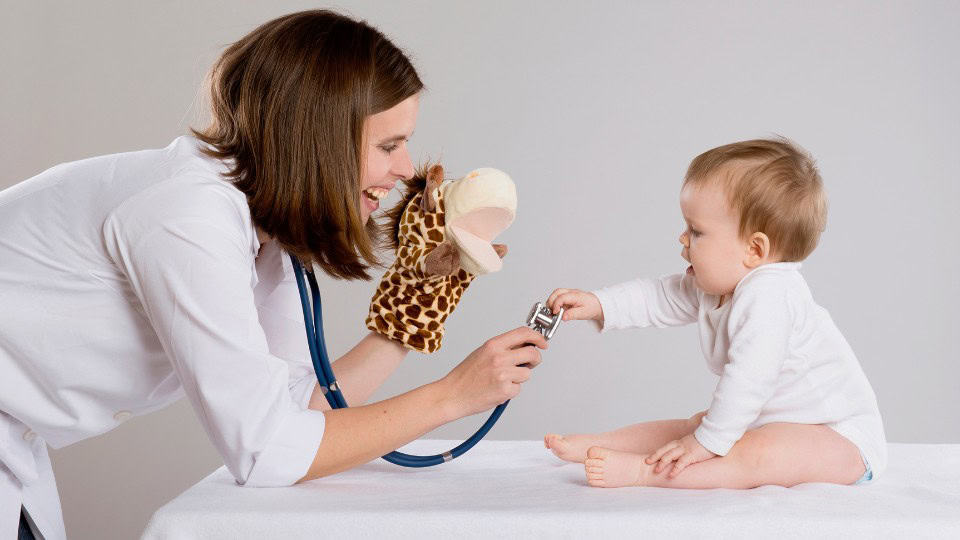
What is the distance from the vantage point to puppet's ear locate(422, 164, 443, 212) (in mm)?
1851

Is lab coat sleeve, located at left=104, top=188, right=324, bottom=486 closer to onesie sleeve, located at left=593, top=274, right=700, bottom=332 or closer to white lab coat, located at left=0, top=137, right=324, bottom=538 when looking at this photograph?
white lab coat, located at left=0, top=137, right=324, bottom=538

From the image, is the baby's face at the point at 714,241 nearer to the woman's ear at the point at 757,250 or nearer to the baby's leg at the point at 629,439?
the woman's ear at the point at 757,250

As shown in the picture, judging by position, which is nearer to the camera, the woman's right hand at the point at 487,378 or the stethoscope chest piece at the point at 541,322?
the woman's right hand at the point at 487,378

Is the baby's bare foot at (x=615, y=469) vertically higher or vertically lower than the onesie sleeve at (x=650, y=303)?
lower

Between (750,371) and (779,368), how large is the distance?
0.06 m

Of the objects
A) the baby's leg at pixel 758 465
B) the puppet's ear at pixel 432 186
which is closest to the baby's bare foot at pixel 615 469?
the baby's leg at pixel 758 465

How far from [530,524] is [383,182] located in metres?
0.64

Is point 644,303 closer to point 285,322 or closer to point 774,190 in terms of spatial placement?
point 774,190

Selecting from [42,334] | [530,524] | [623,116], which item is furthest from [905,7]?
[42,334]

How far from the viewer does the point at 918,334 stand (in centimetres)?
359

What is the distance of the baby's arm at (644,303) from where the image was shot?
6.36 ft

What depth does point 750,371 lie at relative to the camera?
164cm

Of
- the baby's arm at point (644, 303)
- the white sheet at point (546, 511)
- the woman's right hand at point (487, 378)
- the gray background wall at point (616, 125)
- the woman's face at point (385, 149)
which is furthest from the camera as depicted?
the gray background wall at point (616, 125)

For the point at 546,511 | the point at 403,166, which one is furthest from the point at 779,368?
the point at 403,166
